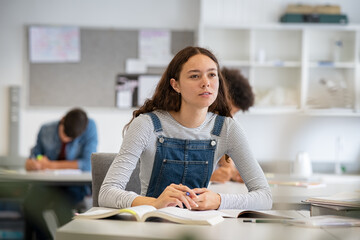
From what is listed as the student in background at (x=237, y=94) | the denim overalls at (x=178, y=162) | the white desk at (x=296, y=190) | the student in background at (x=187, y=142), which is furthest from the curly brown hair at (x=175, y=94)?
the student in background at (x=237, y=94)

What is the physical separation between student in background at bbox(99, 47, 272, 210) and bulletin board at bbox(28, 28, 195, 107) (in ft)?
10.1

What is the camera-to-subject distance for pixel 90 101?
16.0 ft

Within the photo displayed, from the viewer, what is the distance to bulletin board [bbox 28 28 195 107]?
4859mm

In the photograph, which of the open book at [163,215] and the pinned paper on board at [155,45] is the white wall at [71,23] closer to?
the pinned paper on board at [155,45]

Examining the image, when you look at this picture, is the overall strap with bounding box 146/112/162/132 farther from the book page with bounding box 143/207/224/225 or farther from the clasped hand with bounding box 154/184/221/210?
the book page with bounding box 143/207/224/225

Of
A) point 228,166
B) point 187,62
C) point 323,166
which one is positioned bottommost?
point 323,166

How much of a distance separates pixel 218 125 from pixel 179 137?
6.3 inches

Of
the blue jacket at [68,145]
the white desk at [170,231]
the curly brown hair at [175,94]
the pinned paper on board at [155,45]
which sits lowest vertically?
the blue jacket at [68,145]

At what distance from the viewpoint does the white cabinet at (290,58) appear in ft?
15.0

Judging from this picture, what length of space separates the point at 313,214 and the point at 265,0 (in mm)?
3689

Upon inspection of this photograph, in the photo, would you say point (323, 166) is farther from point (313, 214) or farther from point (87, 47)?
point (313, 214)

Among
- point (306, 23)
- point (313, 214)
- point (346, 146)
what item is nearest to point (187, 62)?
point (313, 214)

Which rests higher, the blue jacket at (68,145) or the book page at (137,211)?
the book page at (137,211)

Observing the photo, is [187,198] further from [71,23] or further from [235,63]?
[71,23]
